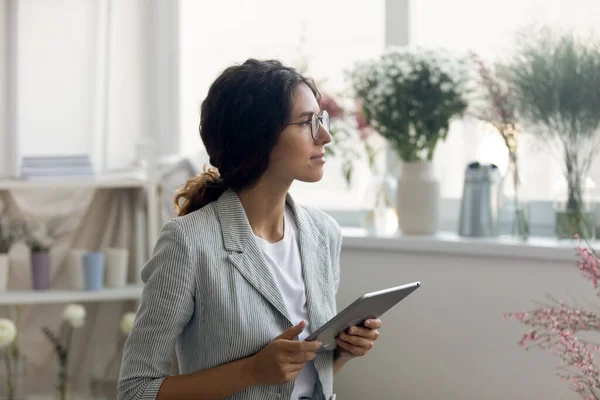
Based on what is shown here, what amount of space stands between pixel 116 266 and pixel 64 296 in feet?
0.68

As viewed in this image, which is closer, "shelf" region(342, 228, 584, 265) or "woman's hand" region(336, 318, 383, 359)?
"woman's hand" region(336, 318, 383, 359)

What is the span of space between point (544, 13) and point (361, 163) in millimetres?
820

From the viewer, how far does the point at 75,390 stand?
3131 millimetres

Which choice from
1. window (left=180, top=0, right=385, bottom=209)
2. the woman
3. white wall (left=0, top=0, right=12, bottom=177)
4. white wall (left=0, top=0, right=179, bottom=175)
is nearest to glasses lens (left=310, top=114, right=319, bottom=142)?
the woman

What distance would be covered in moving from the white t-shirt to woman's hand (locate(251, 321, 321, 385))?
0.15 metres

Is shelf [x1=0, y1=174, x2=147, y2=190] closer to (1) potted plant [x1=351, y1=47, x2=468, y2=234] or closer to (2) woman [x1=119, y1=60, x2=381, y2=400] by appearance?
(1) potted plant [x1=351, y1=47, x2=468, y2=234]

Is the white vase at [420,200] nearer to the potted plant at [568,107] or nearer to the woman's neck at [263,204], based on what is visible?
the potted plant at [568,107]

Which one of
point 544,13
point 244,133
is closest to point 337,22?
point 544,13

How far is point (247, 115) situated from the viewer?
1589 millimetres

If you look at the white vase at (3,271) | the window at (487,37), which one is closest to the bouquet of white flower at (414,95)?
the window at (487,37)

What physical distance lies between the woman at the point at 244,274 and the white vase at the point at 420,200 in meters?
0.74

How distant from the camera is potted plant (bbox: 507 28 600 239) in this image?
7.09 feet

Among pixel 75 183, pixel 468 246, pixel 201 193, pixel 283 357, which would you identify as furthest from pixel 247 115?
pixel 75 183

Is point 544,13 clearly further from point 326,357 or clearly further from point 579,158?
point 326,357
